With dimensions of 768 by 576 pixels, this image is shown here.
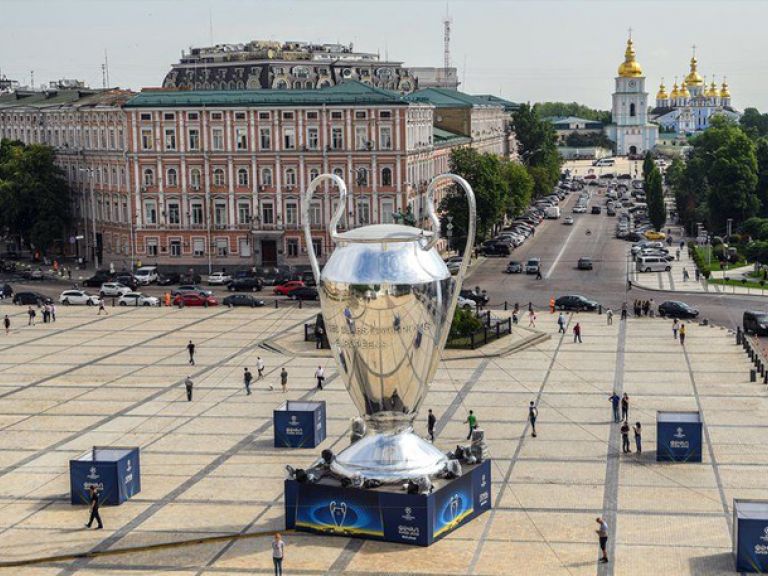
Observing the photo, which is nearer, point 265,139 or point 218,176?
point 265,139

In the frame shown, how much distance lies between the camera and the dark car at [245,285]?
7906 cm

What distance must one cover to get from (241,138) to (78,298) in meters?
17.1

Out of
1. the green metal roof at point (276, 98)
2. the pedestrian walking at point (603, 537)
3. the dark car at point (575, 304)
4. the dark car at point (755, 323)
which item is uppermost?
the green metal roof at point (276, 98)

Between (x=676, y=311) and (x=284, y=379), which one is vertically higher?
(x=676, y=311)

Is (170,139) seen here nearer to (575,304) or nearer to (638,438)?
(575,304)

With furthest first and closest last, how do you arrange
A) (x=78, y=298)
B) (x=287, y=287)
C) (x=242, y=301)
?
(x=287, y=287) < (x=78, y=298) < (x=242, y=301)

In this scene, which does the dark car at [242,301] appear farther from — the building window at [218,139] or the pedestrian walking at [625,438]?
the pedestrian walking at [625,438]

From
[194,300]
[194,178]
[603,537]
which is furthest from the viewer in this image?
[194,178]

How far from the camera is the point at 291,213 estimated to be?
86875 mm

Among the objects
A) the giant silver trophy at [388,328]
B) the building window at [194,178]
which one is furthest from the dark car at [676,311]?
the giant silver trophy at [388,328]

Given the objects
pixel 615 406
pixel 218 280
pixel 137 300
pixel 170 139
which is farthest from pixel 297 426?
pixel 170 139

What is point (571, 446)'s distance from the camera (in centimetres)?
4081

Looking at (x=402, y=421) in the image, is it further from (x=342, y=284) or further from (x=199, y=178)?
(x=199, y=178)

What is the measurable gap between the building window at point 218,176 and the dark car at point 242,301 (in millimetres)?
16102
